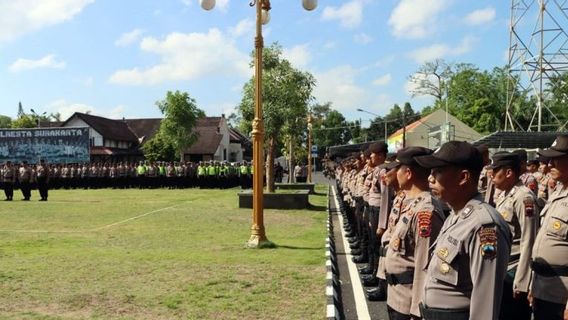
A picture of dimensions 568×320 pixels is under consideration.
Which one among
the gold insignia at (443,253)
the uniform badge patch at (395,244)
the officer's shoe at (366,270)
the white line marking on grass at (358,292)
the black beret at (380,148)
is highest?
the black beret at (380,148)

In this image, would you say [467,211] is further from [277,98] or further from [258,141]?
[277,98]

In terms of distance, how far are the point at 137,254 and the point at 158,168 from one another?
23.0m

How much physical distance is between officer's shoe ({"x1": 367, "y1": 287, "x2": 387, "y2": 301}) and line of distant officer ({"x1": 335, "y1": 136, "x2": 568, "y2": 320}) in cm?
155

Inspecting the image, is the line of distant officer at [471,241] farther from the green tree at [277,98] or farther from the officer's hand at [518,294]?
the green tree at [277,98]

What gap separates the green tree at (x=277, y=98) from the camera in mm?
19016

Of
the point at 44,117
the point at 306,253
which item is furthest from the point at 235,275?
the point at 44,117

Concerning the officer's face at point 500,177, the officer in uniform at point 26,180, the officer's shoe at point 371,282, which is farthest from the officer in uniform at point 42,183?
the officer's face at point 500,177

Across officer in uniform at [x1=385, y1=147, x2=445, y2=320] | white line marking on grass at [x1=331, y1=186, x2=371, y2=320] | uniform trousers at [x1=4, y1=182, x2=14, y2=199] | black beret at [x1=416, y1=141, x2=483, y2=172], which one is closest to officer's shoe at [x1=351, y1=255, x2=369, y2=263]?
white line marking on grass at [x1=331, y1=186, x2=371, y2=320]

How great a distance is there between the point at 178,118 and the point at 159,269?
39.5 meters

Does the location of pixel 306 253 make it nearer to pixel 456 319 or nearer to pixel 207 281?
pixel 207 281

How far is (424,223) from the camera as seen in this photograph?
3.51 metres

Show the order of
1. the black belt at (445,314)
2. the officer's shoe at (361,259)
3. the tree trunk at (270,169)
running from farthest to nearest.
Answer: the tree trunk at (270,169) → the officer's shoe at (361,259) → the black belt at (445,314)

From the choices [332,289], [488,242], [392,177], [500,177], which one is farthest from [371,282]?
[488,242]

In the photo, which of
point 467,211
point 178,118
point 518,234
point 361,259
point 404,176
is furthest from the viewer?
point 178,118
